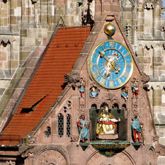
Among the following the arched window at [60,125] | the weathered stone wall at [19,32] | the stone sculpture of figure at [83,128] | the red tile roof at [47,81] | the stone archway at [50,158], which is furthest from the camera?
the weathered stone wall at [19,32]

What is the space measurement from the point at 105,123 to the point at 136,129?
149 centimetres

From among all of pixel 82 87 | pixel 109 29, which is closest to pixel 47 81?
pixel 82 87

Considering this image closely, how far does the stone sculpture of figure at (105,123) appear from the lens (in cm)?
7525

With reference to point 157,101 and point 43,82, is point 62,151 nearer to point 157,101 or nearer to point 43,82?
point 43,82

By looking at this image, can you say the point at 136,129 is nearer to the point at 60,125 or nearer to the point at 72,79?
the point at 60,125

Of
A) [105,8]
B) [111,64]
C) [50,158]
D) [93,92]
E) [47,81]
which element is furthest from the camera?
[47,81]

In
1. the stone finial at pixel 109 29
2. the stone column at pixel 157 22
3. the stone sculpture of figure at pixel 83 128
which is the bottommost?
the stone sculpture of figure at pixel 83 128

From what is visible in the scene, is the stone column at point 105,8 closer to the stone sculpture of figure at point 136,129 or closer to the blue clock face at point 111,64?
the blue clock face at point 111,64

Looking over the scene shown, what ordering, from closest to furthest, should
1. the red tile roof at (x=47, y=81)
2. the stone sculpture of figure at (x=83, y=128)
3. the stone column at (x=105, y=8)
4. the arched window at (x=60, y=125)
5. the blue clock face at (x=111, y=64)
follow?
the arched window at (x=60, y=125) < the stone sculpture of figure at (x=83, y=128) < the red tile roof at (x=47, y=81) < the blue clock face at (x=111, y=64) < the stone column at (x=105, y=8)

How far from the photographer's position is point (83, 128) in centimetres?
7475

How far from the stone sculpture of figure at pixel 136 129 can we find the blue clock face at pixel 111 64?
1.73 m

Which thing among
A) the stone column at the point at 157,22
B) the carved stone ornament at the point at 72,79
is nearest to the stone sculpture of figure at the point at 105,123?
the carved stone ornament at the point at 72,79

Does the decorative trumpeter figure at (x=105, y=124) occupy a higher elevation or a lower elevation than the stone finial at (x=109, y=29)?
lower

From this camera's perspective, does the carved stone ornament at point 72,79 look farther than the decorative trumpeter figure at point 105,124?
No
